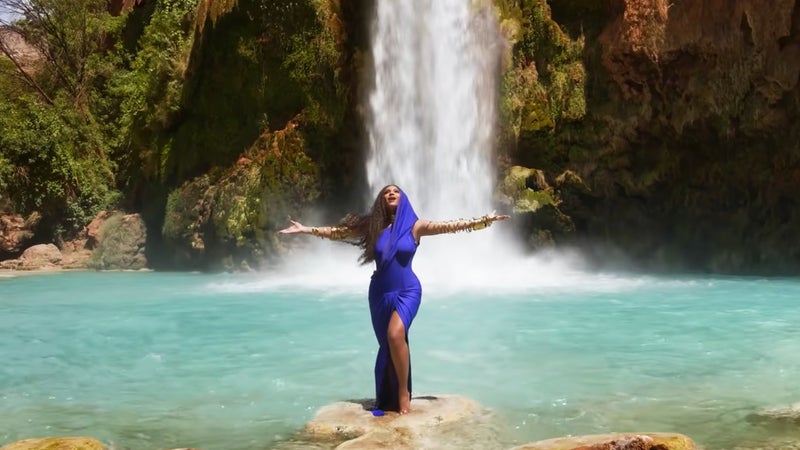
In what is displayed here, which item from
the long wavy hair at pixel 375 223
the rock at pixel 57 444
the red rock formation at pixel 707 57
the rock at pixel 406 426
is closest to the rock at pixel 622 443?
the rock at pixel 406 426

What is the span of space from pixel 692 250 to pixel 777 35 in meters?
5.77

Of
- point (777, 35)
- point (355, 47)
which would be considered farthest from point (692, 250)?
point (355, 47)

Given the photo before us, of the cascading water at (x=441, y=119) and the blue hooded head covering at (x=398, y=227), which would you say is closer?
the blue hooded head covering at (x=398, y=227)

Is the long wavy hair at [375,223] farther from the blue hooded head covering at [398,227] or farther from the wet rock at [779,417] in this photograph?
the wet rock at [779,417]

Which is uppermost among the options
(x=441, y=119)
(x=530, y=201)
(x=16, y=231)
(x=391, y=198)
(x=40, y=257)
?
(x=441, y=119)

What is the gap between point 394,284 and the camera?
565 cm

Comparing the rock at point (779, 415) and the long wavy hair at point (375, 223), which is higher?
the long wavy hair at point (375, 223)

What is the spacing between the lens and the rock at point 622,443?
431 centimetres

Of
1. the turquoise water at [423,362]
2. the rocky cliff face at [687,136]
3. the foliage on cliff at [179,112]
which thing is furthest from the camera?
the foliage on cliff at [179,112]

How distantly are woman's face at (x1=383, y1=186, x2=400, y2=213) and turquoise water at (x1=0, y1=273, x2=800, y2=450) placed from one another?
174 centimetres

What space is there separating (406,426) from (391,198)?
160 cm

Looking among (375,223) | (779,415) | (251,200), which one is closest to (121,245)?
(251,200)

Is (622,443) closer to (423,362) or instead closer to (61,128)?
(423,362)

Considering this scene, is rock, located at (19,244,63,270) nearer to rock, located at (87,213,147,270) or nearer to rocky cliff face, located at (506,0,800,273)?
rock, located at (87,213,147,270)
